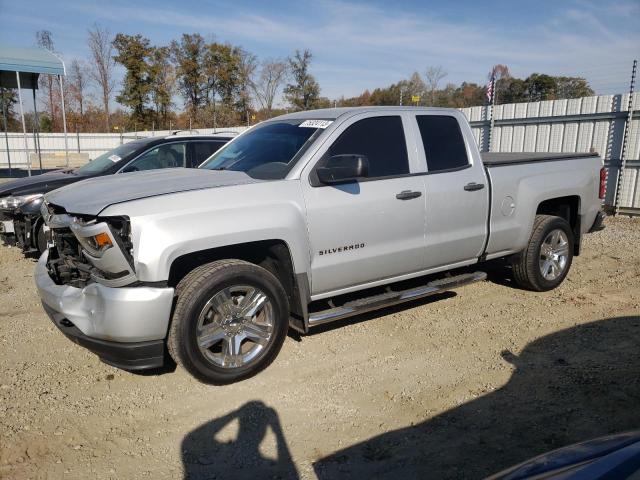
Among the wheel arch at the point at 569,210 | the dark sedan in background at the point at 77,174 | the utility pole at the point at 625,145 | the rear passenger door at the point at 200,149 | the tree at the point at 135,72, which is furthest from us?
the tree at the point at 135,72

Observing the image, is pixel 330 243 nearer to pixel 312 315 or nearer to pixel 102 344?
pixel 312 315

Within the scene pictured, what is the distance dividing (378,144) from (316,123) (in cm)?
57

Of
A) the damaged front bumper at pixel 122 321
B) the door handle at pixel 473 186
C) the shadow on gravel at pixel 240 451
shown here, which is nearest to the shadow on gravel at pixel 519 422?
the shadow on gravel at pixel 240 451

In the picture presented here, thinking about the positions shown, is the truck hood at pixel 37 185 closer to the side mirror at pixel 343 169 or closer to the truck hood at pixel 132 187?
the truck hood at pixel 132 187

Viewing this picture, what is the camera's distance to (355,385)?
12.3ft

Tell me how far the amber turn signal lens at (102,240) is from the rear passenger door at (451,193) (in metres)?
2.66

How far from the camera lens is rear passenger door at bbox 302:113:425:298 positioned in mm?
3963

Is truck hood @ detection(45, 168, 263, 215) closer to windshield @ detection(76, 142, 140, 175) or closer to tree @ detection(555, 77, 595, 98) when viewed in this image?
windshield @ detection(76, 142, 140, 175)

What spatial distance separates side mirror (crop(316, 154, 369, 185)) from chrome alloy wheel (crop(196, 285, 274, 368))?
3.32ft

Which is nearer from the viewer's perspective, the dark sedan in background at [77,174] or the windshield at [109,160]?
the dark sedan in background at [77,174]

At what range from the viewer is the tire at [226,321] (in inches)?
134

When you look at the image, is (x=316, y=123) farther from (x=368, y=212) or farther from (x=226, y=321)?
(x=226, y=321)

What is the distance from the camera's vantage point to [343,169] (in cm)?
385

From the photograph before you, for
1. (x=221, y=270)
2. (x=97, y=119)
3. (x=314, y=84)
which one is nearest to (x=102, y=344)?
(x=221, y=270)
